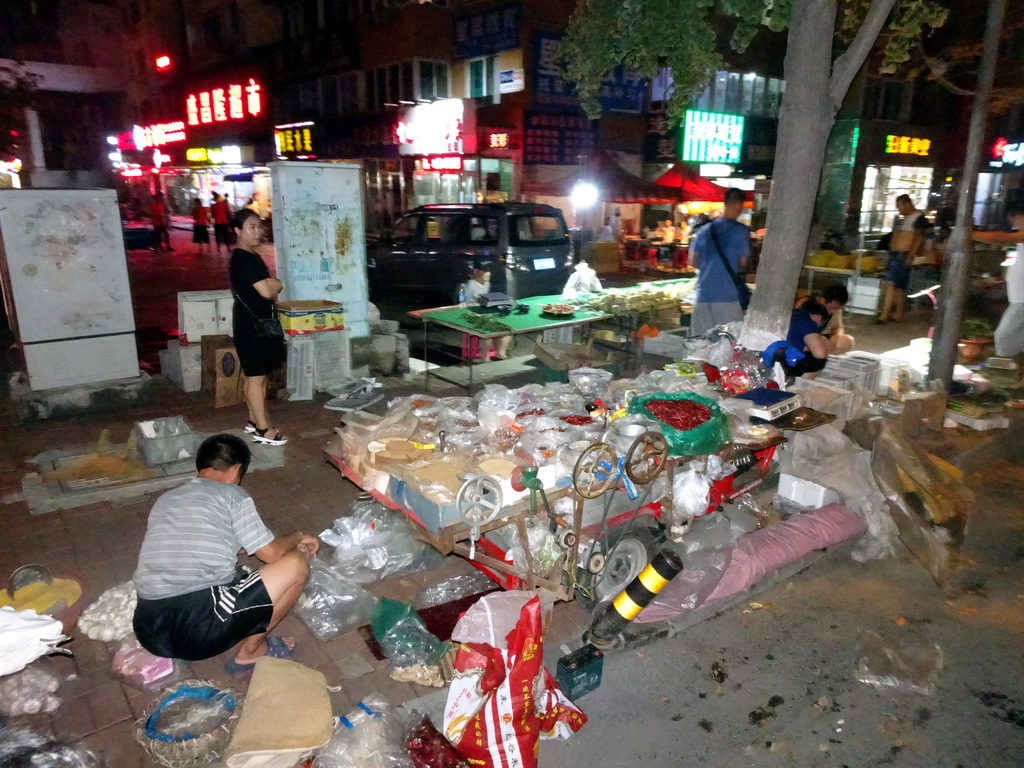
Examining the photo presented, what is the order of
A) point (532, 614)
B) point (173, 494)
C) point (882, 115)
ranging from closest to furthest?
point (532, 614) → point (173, 494) → point (882, 115)

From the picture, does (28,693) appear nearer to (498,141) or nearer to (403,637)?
(403,637)

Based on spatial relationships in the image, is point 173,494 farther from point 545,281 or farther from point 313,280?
point 545,281

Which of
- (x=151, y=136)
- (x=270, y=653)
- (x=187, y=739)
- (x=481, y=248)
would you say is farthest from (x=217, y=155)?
(x=187, y=739)

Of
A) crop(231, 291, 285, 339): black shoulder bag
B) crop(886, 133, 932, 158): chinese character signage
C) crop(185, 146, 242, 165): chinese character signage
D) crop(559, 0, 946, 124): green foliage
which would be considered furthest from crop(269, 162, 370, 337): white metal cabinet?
crop(185, 146, 242, 165): chinese character signage

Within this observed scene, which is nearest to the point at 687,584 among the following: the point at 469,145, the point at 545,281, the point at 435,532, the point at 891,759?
the point at 891,759

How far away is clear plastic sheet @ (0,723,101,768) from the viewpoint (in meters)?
2.56

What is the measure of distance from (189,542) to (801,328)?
5166 mm

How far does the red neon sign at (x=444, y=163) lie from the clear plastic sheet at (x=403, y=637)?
15.8 metres

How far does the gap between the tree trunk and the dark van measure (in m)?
4.55

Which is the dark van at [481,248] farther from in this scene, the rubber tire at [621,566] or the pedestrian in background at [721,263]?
the rubber tire at [621,566]

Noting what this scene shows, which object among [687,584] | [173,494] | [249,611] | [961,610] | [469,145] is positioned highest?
[469,145]

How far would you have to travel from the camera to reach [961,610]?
4.19 m

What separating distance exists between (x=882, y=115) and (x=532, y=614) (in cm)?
2696

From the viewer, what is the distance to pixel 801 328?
6.00 m
